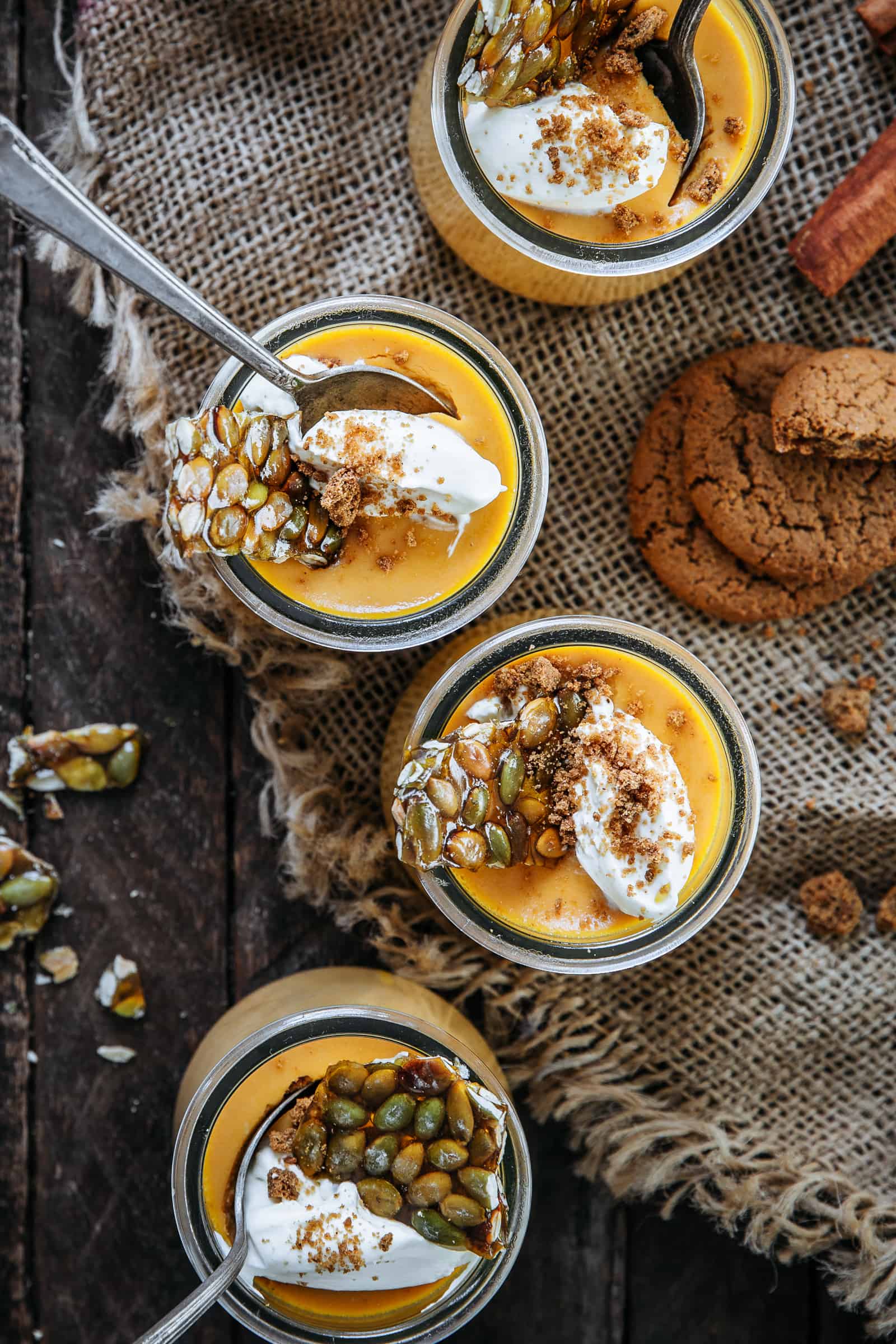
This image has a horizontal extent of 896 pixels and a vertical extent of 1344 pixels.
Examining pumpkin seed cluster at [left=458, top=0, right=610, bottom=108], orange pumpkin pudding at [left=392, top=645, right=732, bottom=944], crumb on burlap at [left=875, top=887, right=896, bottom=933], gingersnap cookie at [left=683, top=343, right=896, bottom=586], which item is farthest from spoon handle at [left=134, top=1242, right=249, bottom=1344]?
pumpkin seed cluster at [left=458, top=0, right=610, bottom=108]

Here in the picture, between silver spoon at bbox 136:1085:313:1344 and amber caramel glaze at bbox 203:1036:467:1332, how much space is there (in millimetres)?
21

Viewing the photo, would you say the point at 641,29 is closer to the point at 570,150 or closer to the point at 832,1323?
Answer: the point at 570,150

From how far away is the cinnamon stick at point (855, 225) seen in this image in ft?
6.08

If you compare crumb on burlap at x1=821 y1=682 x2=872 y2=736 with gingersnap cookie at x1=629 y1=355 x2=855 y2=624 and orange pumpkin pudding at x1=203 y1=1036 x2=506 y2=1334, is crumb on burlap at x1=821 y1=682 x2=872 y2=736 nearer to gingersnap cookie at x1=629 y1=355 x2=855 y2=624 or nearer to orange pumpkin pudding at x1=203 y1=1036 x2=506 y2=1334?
gingersnap cookie at x1=629 y1=355 x2=855 y2=624

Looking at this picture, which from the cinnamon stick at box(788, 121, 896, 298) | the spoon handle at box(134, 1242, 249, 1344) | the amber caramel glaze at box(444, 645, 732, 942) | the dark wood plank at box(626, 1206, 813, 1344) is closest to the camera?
the spoon handle at box(134, 1242, 249, 1344)

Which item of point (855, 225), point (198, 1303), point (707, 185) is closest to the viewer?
point (198, 1303)

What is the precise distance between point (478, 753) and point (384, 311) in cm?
74

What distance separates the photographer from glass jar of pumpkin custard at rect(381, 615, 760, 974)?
160 cm

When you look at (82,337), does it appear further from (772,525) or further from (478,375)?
(772,525)

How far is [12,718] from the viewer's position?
6.74ft

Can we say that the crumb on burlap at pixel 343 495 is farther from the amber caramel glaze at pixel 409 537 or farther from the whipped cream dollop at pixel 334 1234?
the whipped cream dollop at pixel 334 1234

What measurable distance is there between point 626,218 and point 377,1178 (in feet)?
5.03

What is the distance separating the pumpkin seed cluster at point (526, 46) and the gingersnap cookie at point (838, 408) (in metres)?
0.62

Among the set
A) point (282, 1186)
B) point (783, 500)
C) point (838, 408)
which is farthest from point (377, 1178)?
point (838, 408)
